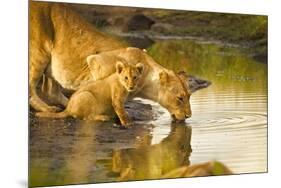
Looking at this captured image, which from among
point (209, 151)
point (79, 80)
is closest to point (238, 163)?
point (209, 151)

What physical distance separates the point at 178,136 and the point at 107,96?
1.38ft

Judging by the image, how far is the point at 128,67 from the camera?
2.39 metres

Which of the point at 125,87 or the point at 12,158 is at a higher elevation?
the point at 125,87

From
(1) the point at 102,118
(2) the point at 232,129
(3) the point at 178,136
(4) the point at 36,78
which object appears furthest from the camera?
(2) the point at 232,129

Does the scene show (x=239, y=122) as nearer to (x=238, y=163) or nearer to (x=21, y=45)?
(x=238, y=163)

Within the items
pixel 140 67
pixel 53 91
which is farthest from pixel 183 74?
pixel 53 91

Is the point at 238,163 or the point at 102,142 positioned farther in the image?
the point at 238,163

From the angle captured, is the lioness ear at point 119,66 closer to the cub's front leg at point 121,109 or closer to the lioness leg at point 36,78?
the cub's front leg at point 121,109

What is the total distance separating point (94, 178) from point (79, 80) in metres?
0.48

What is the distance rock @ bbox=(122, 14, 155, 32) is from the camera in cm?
240

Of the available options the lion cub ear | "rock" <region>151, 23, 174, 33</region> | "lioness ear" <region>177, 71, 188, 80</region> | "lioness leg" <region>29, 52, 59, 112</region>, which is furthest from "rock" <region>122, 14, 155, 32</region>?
"lioness leg" <region>29, 52, 59, 112</region>

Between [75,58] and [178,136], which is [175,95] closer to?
[178,136]

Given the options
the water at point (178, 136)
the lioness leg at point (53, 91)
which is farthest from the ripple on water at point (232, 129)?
the lioness leg at point (53, 91)

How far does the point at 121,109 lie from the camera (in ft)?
7.75
